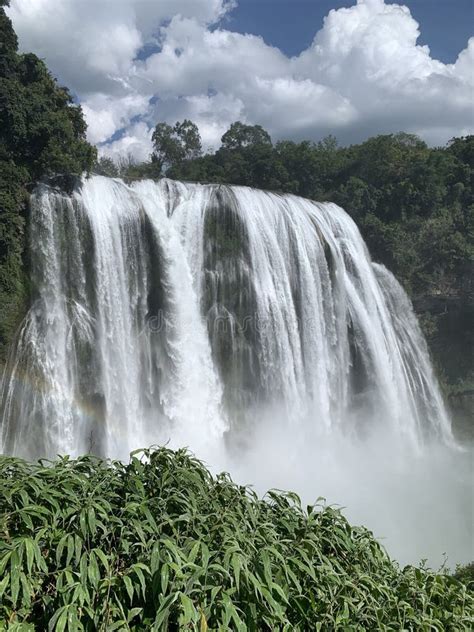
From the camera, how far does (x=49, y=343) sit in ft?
44.8

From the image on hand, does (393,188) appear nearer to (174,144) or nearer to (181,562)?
(174,144)

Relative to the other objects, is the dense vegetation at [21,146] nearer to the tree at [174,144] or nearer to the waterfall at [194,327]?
the waterfall at [194,327]

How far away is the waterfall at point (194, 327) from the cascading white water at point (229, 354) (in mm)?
41

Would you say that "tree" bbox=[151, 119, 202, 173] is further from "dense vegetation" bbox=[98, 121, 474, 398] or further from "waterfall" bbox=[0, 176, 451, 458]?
"waterfall" bbox=[0, 176, 451, 458]

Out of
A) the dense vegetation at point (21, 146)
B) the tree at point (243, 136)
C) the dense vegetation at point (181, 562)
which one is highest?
the tree at point (243, 136)

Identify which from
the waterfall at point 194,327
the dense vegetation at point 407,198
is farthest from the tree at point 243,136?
the waterfall at point 194,327

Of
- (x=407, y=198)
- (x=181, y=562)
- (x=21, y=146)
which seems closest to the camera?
(x=181, y=562)

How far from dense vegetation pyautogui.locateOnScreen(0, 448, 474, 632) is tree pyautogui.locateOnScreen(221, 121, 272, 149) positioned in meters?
35.6

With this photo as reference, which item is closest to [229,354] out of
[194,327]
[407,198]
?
[194,327]

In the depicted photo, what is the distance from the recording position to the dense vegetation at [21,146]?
13672mm

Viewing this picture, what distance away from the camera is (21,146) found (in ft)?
48.4

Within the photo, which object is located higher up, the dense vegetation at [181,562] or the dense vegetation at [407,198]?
the dense vegetation at [407,198]

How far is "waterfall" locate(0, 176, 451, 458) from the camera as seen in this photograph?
45.1 ft

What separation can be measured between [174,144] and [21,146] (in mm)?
25999
